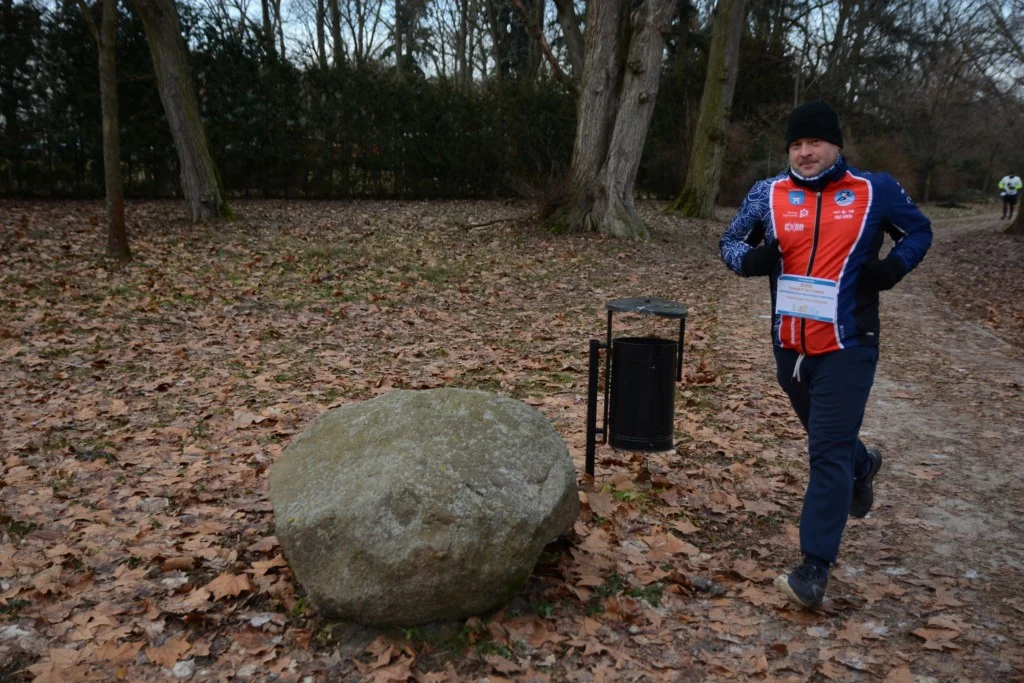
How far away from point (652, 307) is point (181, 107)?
12.2m

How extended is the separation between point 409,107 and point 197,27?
5386 millimetres

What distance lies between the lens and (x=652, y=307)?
483cm

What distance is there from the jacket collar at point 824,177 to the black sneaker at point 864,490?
4.73 ft

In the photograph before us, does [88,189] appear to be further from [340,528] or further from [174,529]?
[340,528]

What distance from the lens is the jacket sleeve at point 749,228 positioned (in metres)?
3.80

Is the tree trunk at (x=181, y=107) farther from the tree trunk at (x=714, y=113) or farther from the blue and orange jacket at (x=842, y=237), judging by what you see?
the blue and orange jacket at (x=842, y=237)

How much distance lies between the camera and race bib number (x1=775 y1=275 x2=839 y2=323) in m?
3.55

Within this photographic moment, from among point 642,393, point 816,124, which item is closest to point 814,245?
point 816,124

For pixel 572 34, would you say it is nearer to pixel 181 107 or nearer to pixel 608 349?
pixel 181 107

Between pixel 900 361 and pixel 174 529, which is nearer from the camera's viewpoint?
pixel 174 529

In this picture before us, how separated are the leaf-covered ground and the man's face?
2012 millimetres

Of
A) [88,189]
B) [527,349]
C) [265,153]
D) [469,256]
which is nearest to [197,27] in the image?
[265,153]

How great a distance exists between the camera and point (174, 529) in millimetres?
4453

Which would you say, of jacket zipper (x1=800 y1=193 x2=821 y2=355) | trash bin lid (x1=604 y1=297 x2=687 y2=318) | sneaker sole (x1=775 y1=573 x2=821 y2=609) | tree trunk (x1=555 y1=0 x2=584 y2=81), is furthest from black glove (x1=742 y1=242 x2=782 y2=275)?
tree trunk (x1=555 y1=0 x2=584 y2=81)
